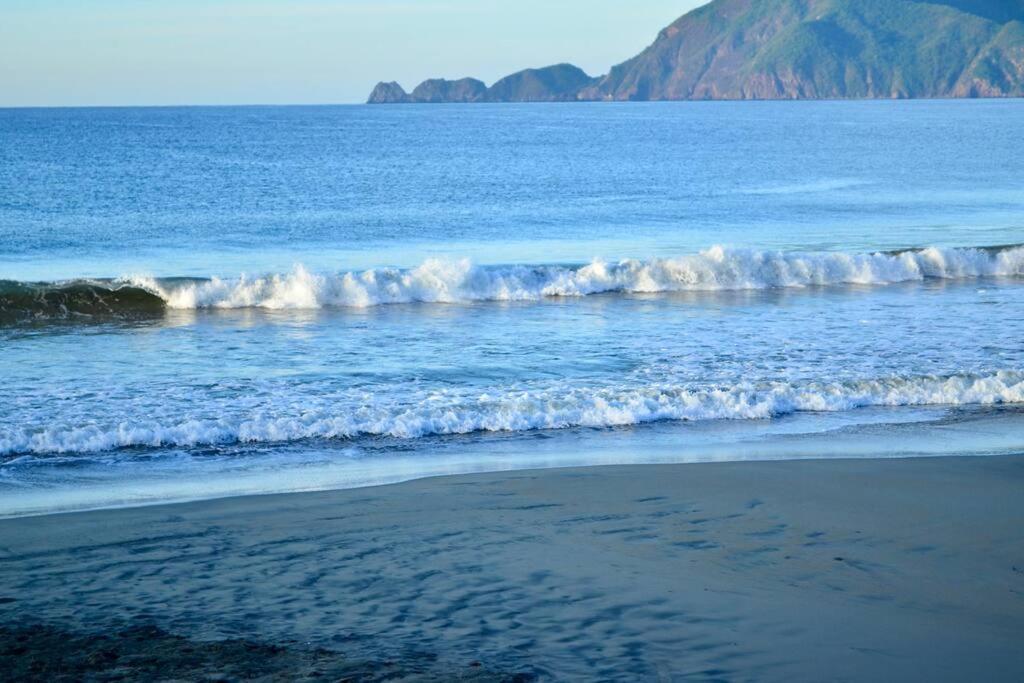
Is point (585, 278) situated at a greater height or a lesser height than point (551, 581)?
greater

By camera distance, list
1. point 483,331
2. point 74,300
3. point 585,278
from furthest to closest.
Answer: point 585,278, point 74,300, point 483,331

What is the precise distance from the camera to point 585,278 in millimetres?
23438

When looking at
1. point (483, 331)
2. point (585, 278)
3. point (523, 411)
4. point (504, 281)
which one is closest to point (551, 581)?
point (523, 411)

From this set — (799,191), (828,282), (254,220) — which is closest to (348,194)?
(254,220)

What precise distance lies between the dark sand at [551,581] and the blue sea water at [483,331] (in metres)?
1.22

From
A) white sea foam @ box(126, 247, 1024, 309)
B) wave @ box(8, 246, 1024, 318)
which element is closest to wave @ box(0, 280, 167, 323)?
wave @ box(8, 246, 1024, 318)

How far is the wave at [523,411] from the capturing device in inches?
449

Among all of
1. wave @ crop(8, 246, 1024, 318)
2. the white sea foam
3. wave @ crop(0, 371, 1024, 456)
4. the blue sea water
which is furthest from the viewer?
the white sea foam

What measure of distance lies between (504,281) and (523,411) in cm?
1065

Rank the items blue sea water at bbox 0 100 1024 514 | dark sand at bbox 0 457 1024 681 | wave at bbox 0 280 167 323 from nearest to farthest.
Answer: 1. dark sand at bbox 0 457 1024 681
2. blue sea water at bbox 0 100 1024 514
3. wave at bbox 0 280 167 323

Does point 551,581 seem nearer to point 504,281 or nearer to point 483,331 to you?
point 483,331

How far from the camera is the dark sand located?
612 cm

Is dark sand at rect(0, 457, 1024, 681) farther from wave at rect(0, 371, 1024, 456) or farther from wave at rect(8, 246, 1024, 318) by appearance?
wave at rect(8, 246, 1024, 318)

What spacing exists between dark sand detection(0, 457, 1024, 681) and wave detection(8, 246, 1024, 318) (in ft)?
41.1
